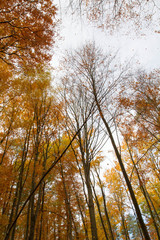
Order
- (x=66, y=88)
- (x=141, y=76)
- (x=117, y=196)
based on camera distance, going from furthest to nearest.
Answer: (x=117, y=196)
(x=141, y=76)
(x=66, y=88)

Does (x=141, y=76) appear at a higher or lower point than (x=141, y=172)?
higher

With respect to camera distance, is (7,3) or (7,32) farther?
(7,32)

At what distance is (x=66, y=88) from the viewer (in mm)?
6133

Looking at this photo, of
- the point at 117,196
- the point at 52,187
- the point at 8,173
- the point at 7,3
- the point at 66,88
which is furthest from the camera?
the point at 117,196

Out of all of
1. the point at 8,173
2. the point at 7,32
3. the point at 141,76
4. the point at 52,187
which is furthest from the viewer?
the point at 52,187

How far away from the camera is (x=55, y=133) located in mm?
5906

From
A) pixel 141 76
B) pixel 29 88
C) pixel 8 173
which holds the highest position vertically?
pixel 141 76

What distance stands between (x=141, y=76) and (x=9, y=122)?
A: 8.24 metres

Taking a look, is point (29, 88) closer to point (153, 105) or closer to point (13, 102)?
point (13, 102)

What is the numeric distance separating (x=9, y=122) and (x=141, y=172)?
31.7 feet

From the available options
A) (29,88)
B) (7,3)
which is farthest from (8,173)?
(7,3)

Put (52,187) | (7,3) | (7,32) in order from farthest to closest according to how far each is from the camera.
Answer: (52,187), (7,32), (7,3)

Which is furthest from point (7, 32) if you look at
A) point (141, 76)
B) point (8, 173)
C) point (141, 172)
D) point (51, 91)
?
point (141, 172)

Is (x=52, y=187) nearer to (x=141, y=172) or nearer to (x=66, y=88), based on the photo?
(x=141, y=172)
